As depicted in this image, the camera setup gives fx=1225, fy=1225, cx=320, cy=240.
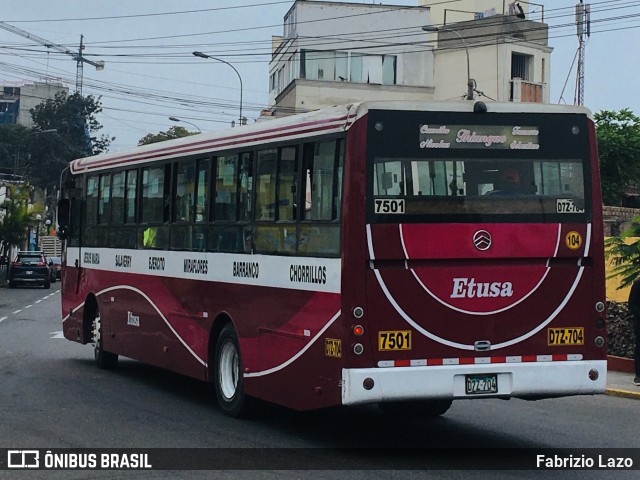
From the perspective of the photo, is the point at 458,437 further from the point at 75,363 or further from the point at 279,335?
the point at 75,363

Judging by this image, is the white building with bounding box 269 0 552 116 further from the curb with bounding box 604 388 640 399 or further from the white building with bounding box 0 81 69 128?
the white building with bounding box 0 81 69 128

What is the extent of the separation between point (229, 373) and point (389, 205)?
12.1 ft

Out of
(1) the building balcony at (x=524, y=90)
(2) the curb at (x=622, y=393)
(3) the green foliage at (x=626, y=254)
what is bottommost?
(2) the curb at (x=622, y=393)

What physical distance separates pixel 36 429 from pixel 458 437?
412 centimetres

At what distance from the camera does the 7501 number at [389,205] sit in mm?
10602

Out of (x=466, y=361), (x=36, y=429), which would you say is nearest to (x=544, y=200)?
(x=466, y=361)

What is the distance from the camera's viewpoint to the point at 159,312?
51.3 ft

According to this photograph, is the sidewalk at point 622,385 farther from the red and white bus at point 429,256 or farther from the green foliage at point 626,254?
the red and white bus at point 429,256

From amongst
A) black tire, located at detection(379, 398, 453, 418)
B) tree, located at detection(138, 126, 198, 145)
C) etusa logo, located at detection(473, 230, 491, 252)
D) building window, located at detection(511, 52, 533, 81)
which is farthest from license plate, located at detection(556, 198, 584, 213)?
tree, located at detection(138, 126, 198, 145)

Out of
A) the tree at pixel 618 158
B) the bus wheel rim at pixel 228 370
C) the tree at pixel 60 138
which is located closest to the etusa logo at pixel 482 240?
the bus wheel rim at pixel 228 370

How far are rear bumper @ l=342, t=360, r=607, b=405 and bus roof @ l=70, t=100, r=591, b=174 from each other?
2.20 meters

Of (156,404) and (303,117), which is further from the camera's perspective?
(156,404)

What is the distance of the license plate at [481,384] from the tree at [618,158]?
140ft

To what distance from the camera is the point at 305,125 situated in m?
11.6
